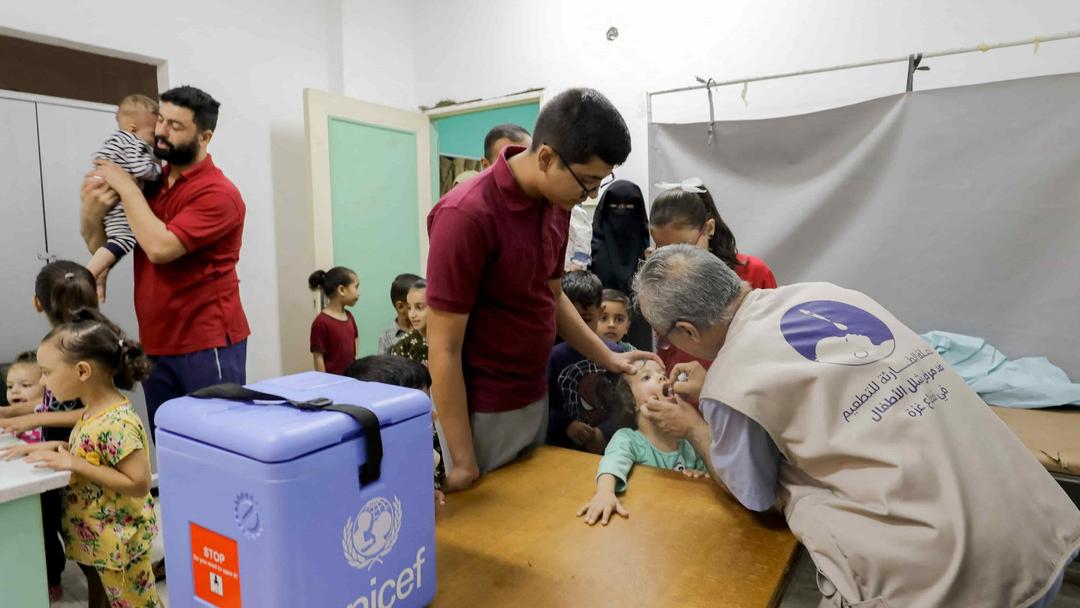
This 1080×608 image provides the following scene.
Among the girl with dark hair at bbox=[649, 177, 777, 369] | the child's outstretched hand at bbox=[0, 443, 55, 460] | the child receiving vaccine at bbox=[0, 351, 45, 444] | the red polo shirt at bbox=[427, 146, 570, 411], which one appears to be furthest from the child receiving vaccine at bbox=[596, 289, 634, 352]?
the child receiving vaccine at bbox=[0, 351, 45, 444]

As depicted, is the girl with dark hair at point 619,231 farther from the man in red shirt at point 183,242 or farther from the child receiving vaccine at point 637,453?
the man in red shirt at point 183,242

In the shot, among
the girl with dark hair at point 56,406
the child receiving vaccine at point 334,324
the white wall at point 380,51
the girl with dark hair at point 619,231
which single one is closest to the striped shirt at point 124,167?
the girl with dark hair at point 56,406

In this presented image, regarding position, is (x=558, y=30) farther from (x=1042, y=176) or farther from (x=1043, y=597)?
(x=1043, y=597)

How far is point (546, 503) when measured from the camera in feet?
3.85

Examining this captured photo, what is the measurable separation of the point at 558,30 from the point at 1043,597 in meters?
3.86

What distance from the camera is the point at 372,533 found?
2.26 feet

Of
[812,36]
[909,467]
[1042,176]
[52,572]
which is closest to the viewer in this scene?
[909,467]

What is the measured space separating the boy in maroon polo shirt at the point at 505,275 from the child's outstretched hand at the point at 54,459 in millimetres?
1142

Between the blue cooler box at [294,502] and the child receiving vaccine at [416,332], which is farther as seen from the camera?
the child receiving vaccine at [416,332]

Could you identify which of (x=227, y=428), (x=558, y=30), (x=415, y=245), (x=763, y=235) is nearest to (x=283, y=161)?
(x=415, y=245)

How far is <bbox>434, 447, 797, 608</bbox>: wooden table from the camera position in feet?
2.90

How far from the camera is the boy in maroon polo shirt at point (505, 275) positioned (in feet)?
3.77

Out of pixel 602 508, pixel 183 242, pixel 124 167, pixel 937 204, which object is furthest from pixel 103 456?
pixel 937 204

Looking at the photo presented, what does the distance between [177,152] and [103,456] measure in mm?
923
